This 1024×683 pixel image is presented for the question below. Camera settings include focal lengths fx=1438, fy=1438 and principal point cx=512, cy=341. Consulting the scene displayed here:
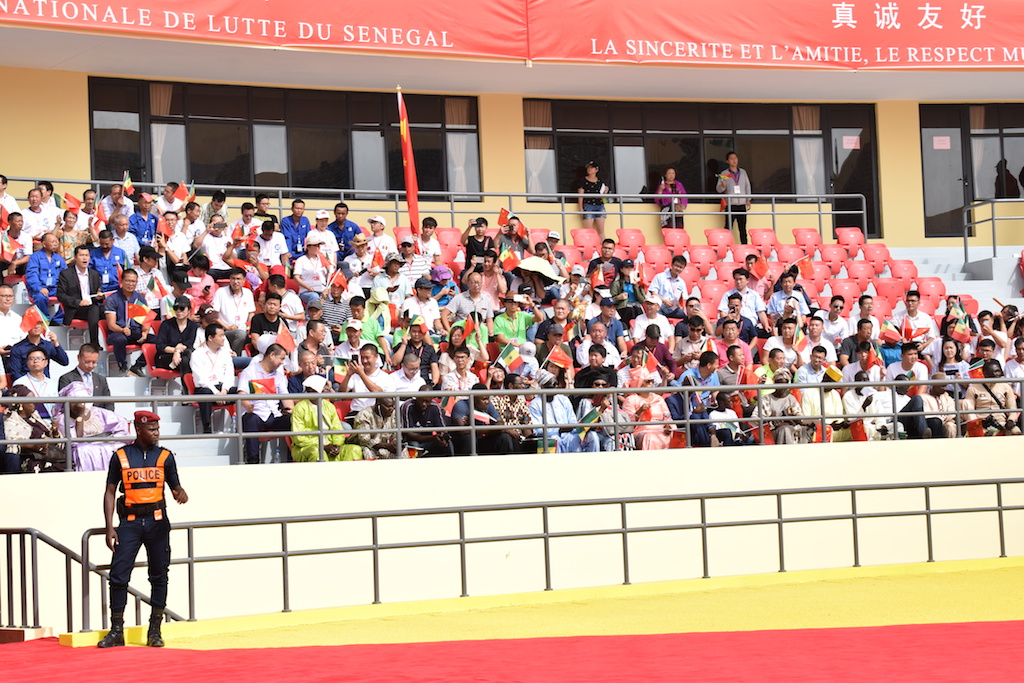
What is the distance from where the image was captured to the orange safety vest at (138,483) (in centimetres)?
988

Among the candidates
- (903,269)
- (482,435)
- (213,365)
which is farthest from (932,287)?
(213,365)

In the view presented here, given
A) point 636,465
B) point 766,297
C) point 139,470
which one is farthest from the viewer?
point 766,297

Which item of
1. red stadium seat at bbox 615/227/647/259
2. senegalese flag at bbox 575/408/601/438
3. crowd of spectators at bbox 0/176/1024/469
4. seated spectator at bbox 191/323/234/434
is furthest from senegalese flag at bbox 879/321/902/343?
seated spectator at bbox 191/323/234/434

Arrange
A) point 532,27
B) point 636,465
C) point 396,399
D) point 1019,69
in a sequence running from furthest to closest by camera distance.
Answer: point 1019,69
point 532,27
point 636,465
point 396,399

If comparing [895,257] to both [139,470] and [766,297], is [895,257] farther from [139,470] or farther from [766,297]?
[139,470]

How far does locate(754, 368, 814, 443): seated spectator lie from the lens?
16062mm

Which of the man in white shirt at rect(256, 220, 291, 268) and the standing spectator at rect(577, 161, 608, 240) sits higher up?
the standing spectator at rect(577, 161, 608, 240)

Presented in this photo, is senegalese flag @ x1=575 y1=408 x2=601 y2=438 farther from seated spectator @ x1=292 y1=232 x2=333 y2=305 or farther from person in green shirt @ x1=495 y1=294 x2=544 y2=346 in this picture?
seated spectator @ x1=292 y1=232 x2=333 y2=305

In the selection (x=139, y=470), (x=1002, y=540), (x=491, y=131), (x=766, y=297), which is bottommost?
(x=1002, y=540)

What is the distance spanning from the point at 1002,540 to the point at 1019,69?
10.7m

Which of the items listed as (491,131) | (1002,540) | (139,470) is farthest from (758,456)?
(491,131)

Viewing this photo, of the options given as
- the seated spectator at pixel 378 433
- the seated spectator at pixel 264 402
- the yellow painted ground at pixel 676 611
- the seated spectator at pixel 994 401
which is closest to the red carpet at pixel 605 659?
the yellow painted ground at pixel 676 611

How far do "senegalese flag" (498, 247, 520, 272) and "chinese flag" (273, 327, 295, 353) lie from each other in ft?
11.5

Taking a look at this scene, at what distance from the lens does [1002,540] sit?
1432cm
